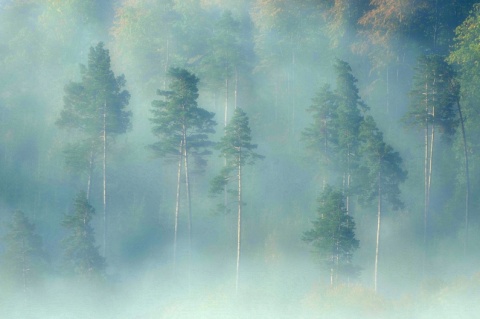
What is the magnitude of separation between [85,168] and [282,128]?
21725 millimetres

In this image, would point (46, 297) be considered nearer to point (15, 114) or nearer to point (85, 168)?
point (85, 168)

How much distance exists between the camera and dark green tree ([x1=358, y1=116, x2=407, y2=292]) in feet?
173

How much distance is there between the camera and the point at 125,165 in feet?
218

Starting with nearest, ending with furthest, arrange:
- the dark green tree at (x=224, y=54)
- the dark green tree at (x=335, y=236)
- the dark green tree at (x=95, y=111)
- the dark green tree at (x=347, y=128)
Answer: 1. the dark green tree at (x=335, y=236)
2. the dark green tree at (x=95, y=111)
3. the dark green tree at (x=347, y=128)
4. the dark green tree at (x=224, y=54)

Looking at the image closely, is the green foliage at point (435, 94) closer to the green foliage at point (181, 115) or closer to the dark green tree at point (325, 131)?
the dark green tree at point (325, 131)

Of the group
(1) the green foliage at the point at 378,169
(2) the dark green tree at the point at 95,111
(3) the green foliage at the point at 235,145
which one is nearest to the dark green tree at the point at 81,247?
(2) the dark green tree at the point at 95,111

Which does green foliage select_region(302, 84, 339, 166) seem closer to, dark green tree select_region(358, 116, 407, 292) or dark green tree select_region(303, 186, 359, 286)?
dark green tree select_region(358, 116, 407, 292)

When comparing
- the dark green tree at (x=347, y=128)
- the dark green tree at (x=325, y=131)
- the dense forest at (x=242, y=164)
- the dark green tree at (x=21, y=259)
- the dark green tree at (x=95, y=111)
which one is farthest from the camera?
the dark green tree at (x=325, y=131)

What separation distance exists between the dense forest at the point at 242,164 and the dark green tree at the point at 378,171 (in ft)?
0.49

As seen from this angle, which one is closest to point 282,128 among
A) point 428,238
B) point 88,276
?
point 428,238

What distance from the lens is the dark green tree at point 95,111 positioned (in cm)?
5550

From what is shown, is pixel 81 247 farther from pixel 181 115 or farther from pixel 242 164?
pixel 242 164

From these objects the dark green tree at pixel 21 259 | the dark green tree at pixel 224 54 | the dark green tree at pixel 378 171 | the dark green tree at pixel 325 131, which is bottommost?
the dark green tree at pixel 21 259

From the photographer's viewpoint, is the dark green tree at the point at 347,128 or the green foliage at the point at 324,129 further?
the green foliage at the point at 324,129
